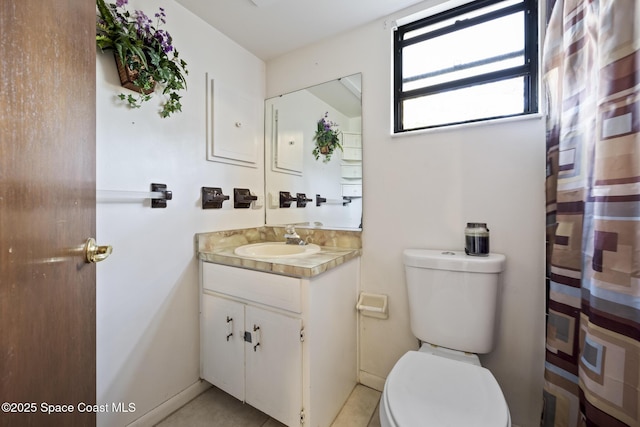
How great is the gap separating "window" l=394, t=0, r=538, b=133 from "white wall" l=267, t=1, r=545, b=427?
9 centimetres

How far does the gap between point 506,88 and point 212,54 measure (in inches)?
62.5

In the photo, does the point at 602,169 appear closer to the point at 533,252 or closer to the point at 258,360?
the point at 533,252

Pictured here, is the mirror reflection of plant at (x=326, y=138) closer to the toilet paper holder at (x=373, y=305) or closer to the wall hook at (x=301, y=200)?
the wall hook at (x=301, y=200)

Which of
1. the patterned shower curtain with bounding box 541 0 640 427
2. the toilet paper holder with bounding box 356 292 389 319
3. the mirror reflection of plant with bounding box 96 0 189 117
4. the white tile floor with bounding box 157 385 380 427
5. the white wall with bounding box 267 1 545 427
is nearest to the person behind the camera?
the patterned shower curtain with bounding box 541 0 640 427

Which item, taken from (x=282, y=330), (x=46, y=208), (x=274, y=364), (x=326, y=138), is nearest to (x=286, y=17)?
(x=326, y=138)

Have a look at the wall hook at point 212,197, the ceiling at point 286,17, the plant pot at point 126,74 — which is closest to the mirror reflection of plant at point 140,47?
the plant pot at point 126,74

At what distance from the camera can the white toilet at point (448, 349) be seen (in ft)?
2.57

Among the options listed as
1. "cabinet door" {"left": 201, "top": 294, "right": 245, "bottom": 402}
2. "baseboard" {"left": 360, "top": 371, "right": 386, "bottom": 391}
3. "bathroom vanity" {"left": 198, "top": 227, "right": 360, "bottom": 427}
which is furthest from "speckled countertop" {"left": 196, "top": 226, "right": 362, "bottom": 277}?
"baseboard" {"left": 360, "top": 371, "right": 386, "bottom": 391}

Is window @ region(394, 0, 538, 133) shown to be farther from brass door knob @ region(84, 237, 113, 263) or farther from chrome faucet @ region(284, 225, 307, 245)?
brass door knob @ region(84, 237, 113, 263)

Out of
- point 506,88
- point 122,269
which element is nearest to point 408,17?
point 506,88

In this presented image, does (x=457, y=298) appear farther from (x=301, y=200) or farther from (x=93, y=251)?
(x=93, y=251)

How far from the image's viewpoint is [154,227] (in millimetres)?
1286

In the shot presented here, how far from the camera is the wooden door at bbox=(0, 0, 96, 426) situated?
49 centimetres

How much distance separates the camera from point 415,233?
1.41 m
